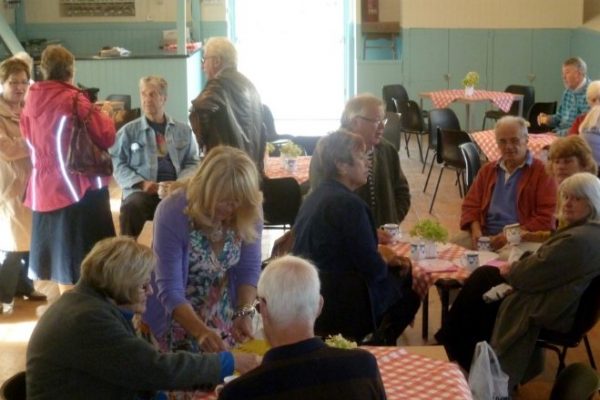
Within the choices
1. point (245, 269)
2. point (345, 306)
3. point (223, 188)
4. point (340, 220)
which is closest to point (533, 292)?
point (345, 306)

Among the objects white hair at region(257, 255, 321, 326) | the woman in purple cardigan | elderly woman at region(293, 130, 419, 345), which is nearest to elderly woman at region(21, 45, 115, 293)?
elderly woman at region(293, 130, 419, 345)

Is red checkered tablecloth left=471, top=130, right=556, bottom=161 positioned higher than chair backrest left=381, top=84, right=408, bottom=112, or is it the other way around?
chair backrest left=381, top=84, right=408, bottom=112

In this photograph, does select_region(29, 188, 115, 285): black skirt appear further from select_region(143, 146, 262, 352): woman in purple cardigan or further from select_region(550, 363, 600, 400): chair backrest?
select_region(550, 363, 600, 400): chair backrest

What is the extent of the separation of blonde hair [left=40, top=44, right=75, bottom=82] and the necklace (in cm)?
222

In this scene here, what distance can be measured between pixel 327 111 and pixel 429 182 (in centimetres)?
503

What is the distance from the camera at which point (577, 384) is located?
2.78 meters

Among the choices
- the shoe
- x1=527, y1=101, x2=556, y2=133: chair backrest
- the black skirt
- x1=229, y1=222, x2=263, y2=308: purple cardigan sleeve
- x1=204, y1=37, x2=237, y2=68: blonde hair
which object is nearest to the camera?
x1=229, y1=222, x2=263, y2=308: purple cardigan sleeve

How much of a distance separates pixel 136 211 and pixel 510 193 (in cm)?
247

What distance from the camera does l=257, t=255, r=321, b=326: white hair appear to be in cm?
244

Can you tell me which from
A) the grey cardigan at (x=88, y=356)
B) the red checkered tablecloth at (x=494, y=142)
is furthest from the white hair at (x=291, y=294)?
the red checkered tablecloth at (x=494, y=142)

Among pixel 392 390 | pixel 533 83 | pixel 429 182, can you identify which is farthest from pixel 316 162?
pixel 533 83

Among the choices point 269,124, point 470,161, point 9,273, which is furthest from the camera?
point 269,124

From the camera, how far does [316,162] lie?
4238 mm

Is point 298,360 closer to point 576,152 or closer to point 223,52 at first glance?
point 576,152
